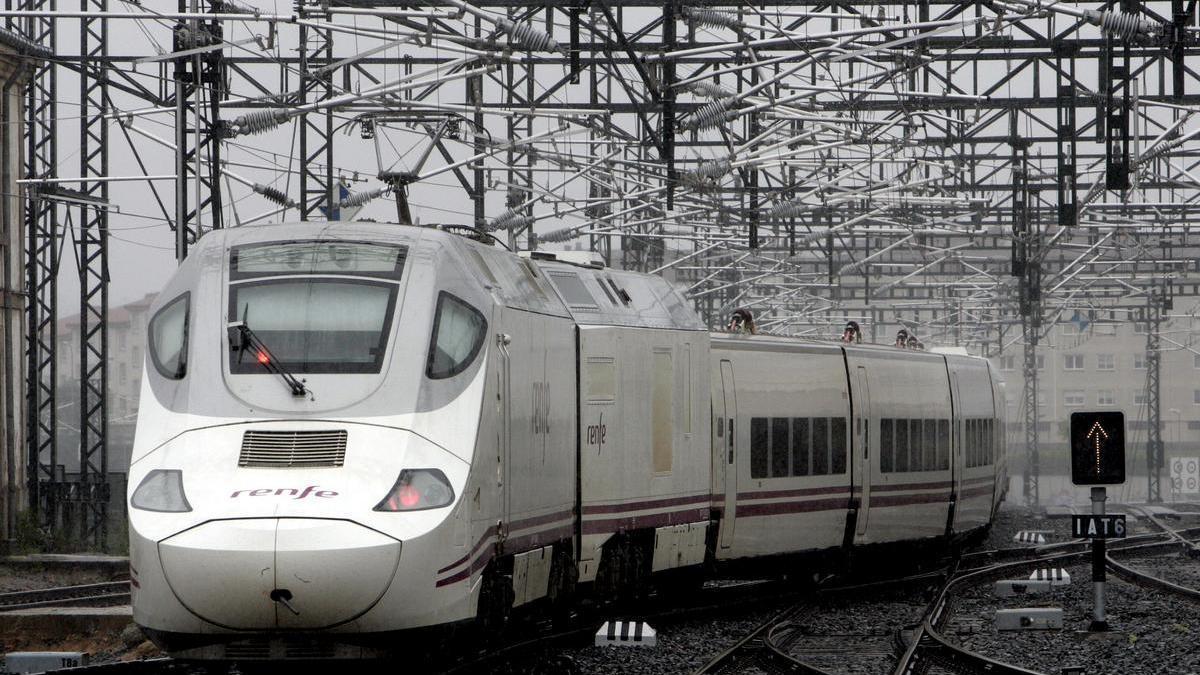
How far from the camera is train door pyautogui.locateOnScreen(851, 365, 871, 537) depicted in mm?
23469

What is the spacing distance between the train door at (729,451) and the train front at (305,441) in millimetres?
7449

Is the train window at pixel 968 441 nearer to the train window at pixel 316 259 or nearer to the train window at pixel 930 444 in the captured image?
the train window at pixel 930 444

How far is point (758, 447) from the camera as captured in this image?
20.8 meters

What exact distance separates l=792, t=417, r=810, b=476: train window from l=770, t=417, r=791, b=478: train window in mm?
138

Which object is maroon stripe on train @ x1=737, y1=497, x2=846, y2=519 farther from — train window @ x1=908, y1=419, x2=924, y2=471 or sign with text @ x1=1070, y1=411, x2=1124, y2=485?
sign with text @ x1=1070, y1=411, x2=1124, y2=485

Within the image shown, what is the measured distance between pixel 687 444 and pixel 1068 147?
47.6ft

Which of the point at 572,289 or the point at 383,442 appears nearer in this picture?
the point at 383,442

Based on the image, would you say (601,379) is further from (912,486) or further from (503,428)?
(912,486)

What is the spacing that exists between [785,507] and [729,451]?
1695mm

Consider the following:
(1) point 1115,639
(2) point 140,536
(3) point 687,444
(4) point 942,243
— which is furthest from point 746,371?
(4) point 942,243

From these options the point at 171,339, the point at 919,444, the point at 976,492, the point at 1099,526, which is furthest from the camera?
the point at 976,492

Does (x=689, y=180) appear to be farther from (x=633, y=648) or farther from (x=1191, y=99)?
(x=633, y=648)

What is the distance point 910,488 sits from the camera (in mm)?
25438

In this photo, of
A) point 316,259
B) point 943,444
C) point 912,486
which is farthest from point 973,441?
point 316,259
